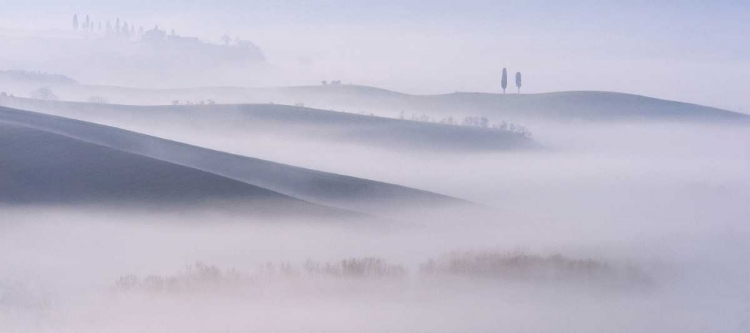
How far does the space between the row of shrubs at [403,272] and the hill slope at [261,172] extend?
819cm

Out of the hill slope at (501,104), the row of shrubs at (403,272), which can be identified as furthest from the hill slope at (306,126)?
the row of shrubs at (403,272)

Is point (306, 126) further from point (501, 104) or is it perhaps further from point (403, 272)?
point (403, 272)

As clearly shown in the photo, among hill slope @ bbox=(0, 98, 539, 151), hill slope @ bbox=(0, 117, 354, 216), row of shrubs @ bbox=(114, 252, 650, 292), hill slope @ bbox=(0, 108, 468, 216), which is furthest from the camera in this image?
hill slope @ bbox=(0, 98, 539, 151)

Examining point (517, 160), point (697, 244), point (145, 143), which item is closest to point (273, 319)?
point (697, 244)

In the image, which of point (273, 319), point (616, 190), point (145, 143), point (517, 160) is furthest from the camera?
point (517, 160)

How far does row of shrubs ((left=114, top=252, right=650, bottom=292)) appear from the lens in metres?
19.0

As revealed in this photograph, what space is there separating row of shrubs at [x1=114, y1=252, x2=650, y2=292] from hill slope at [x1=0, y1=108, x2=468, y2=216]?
26.9 ft

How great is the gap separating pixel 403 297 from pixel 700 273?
26.4 feet

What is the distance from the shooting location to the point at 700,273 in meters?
22.4

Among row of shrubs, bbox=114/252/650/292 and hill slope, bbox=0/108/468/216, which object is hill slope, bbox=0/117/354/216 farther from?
row of shrubs, bbox=114/252/650/292

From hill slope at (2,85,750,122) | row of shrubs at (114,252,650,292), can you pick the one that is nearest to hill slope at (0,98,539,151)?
hill slope at (2,85,750,122)

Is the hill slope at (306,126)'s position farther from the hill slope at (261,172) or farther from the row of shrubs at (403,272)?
the row of shrubs at (403,272)

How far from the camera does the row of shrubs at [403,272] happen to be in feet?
62.2

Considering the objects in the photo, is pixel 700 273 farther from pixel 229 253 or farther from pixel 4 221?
pixel 4 221
